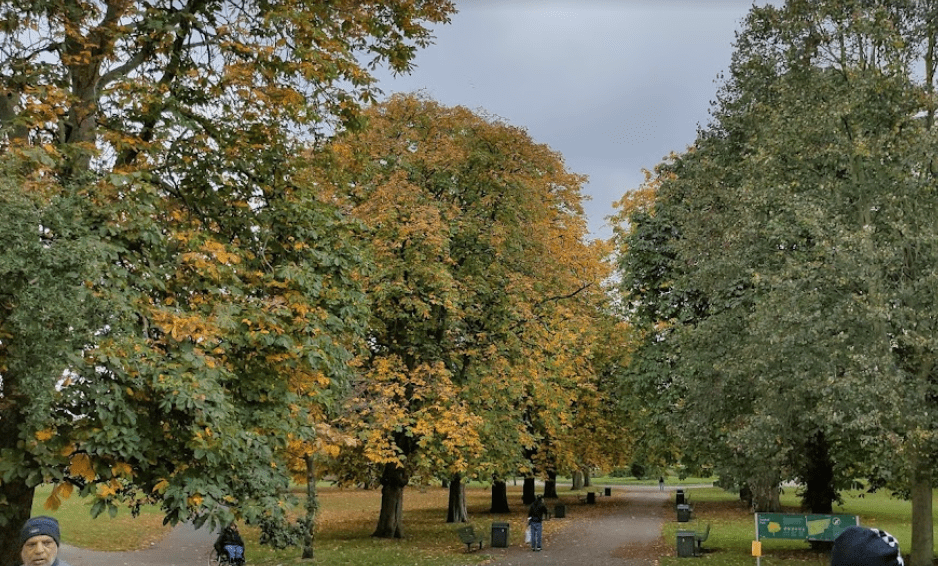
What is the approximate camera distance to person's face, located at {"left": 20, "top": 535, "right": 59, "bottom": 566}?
4.76 metres

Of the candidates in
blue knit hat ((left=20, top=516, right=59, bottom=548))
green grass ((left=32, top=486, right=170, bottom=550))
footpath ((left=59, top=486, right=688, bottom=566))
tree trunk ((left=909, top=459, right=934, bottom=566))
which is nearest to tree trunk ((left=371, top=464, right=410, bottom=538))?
footpath ((left=59, top=486, right=688, bottom=566))

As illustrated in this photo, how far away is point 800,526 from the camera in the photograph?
731 inches

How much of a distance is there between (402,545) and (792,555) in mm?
10235

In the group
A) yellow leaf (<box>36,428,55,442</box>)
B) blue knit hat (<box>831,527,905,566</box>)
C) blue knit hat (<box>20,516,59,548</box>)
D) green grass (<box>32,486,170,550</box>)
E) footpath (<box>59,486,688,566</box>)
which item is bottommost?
green grass (<box>32,486,170,550</box>)

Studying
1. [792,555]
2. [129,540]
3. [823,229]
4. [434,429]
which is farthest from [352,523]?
[823,229]

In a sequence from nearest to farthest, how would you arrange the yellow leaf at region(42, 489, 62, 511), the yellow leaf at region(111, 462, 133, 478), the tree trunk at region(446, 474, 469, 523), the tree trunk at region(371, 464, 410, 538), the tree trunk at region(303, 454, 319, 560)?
1. the yellow leaf at region(42, 489, 62, 511)
2. the yellow leaf at region(111, 462, 133, 478)
3. the tree trunk at region(303, 454, 319, 560)
4. the tree trunk at region(371, 464, 410, 538)
5. the tree trunk at region(446, 474, 469, 523)

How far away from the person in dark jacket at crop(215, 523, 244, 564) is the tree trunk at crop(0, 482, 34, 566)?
24.9 ft

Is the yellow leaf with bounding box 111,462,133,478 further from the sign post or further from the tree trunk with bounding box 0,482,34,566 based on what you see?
the sign post

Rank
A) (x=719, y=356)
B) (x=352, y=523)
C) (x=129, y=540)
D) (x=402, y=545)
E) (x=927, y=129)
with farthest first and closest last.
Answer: (x=352, y=523), (x=129, y=540), (x=402, y=545), (x=719, y=356), (x=927, y=129)

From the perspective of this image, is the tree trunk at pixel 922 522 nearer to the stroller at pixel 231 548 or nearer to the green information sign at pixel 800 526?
the green information sign at pixel 800 526

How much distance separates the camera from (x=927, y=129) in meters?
18.0

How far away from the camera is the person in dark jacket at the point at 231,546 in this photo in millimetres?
18016

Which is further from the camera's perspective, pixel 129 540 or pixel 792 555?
pixel 129 540

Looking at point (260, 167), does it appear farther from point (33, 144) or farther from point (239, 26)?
point (33, 144)
